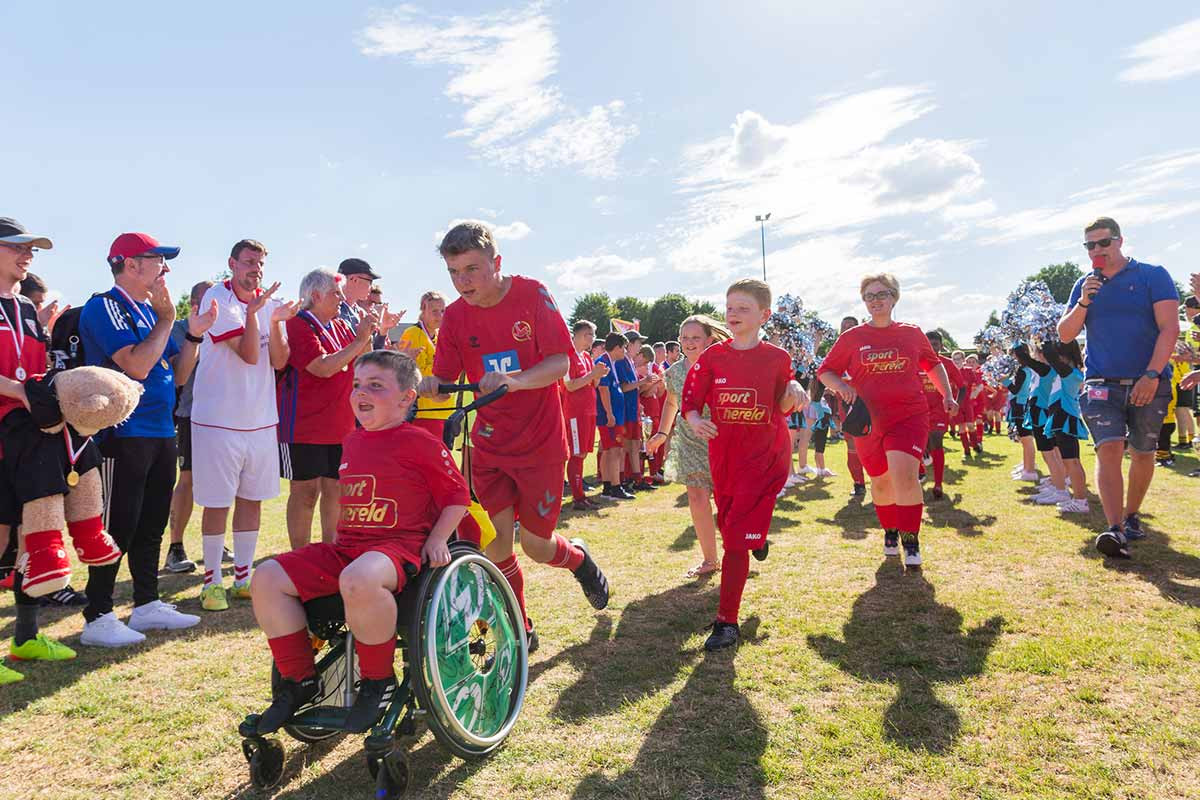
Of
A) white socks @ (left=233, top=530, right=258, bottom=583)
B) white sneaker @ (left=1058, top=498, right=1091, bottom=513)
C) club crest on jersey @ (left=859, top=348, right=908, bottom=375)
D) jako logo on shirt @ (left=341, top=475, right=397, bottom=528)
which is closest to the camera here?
jako logo on shirt @ (left=341, top=475, right=397, bottom=528)

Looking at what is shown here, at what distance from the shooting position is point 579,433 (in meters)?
9.00

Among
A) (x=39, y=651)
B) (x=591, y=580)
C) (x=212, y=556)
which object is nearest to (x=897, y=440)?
(x=591, y=580)

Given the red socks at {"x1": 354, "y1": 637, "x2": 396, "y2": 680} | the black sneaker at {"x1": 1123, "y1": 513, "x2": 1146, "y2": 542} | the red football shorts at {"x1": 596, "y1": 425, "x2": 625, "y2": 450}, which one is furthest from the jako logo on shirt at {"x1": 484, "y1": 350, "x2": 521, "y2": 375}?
the red football shorts at {"x1": 596, "y1": 425, "x2": 625, "y2": 450}

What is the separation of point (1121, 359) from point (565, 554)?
4669 mm

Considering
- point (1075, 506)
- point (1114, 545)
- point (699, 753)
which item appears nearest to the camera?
point (699, 753)

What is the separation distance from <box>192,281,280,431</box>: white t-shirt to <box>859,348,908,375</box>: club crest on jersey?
4565 millimetres

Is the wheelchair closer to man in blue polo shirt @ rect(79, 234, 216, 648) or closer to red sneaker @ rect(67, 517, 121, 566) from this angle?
red sneaker @ rect(67, 517, 121, 566)

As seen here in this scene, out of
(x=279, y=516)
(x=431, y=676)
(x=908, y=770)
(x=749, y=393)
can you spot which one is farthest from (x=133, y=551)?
(x=279, y=516)

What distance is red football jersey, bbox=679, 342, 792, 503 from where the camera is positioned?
4.34 meters

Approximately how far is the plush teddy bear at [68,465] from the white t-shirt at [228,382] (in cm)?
106

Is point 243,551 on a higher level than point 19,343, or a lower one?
lower

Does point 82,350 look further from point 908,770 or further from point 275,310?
point 908,770

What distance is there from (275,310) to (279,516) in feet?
17.6

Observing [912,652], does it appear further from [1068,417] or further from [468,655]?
[1068,417]
